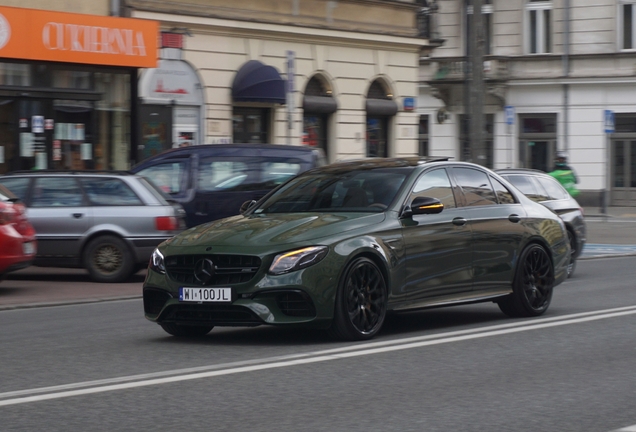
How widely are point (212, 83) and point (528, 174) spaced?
31.9 ft

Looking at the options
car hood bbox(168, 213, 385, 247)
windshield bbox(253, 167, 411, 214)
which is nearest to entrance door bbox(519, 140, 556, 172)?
windshield bbox(253, 167, 411, 214)

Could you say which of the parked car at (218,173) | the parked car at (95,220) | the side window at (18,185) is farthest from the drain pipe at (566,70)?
the side window at (18,185)

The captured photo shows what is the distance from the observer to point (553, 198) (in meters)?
17.5

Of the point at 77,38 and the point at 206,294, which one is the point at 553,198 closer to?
the point at 206,294

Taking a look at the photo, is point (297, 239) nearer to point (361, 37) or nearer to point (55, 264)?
point (55, 264)

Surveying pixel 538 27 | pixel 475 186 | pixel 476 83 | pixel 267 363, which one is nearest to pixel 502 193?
pixel 475 186

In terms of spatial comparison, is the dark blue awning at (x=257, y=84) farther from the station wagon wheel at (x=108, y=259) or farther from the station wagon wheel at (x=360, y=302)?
the station wagon wheel at (x=360, y=302)

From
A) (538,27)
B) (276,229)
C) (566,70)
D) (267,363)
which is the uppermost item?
(538,27)

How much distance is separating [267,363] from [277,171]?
974 cm

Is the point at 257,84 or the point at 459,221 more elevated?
the point at 257,84

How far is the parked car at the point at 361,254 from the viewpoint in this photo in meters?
8.76

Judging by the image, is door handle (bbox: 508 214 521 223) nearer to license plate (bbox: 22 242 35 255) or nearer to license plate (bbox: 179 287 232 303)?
license plate (bbox: 179 287 232 303)

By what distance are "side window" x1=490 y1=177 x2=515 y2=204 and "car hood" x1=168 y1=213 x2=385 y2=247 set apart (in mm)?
1901

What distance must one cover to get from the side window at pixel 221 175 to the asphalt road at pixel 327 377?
6.19m
